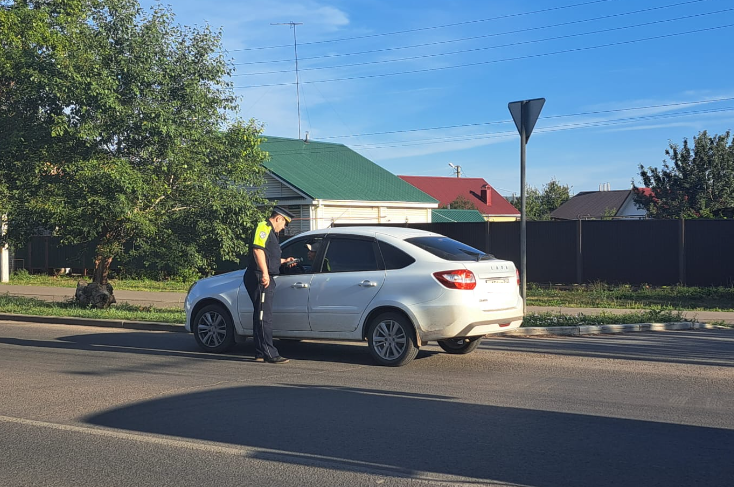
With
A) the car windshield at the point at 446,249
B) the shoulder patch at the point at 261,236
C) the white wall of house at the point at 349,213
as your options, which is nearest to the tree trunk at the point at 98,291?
A: the shoulder patch at the point at 261,236

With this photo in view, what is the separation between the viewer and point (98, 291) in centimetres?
1708

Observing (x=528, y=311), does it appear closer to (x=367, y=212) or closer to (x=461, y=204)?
(x=367, y=212)

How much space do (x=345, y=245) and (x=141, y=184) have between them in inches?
263

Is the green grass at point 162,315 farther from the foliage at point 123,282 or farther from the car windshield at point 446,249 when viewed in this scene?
the foliage at point 123,282

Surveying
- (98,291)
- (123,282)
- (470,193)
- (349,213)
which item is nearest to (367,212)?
(349,213)

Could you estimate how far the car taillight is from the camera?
8.88 m

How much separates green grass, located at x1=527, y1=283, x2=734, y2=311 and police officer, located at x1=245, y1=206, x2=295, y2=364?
29.6 ft

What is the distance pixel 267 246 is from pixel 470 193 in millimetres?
54209

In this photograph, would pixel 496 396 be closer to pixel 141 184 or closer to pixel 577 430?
pixel 577 430

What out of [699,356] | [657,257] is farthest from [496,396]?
[657,257]

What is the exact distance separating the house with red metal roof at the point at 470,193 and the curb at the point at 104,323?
45.5 m

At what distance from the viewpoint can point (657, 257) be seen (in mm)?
20297

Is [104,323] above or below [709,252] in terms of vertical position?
below

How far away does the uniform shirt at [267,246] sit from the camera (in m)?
9.65
